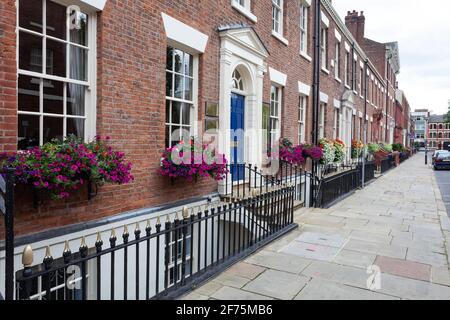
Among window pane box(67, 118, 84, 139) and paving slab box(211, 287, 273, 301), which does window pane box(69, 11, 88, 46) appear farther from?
paving slab box(211, 287, 273, 301)

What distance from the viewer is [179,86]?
21.7ft

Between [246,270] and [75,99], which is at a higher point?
[75,99]

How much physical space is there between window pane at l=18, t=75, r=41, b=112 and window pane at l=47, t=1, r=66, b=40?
26.0 inches

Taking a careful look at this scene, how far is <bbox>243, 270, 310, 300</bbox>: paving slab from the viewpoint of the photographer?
4.12 meters

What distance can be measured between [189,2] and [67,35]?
2669mm

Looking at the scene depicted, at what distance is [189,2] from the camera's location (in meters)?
6.51

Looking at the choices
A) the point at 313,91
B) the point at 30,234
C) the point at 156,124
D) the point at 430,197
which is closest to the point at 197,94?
the point at 156,124

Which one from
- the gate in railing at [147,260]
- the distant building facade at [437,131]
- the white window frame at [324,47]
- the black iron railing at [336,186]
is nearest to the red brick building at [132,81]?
the gate in railing at [147,260]

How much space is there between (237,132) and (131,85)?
3.73m

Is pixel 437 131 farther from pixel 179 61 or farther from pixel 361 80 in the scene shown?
pixel 179 61

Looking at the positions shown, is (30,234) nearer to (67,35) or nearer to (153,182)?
(153,182)

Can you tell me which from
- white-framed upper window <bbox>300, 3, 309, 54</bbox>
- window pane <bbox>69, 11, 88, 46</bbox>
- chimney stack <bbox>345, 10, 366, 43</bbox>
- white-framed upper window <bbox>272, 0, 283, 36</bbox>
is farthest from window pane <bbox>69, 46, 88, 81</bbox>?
chimney stack <bbox>345, 10, 366, 43</bbox>

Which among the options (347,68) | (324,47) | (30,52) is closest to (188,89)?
(30,52)

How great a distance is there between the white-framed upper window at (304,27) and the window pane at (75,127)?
9137 millimetres
